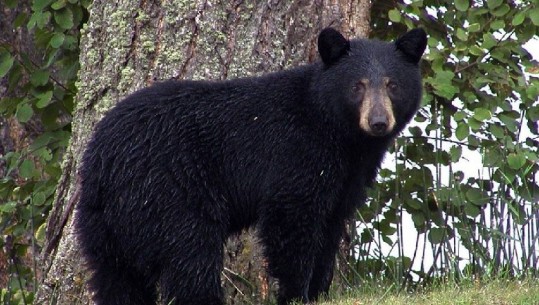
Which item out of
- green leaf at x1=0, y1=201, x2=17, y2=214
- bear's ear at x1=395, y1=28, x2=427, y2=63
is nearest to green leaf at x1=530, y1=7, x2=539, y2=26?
bear's ear at x1=395, y1=28, x2=427, y2=63

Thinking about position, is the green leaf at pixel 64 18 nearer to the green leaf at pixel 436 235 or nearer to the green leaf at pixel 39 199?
the green leaf at pixel 39 199

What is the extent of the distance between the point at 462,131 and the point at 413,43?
0.99 meters

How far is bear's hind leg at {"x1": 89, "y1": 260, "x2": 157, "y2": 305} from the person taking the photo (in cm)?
615

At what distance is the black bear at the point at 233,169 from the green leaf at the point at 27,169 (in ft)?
5.08

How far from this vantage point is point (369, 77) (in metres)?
6.32

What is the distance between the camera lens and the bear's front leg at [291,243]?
20.2ft

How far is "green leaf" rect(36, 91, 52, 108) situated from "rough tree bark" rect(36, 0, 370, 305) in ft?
1.86

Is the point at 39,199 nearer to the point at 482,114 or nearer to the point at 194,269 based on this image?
the point at 194,269

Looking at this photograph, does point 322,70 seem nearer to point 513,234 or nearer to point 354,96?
point 354,96

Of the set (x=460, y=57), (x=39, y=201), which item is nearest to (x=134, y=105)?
(x=39, y=201)

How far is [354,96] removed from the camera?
20.8ft

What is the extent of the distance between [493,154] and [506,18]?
0.93 meters

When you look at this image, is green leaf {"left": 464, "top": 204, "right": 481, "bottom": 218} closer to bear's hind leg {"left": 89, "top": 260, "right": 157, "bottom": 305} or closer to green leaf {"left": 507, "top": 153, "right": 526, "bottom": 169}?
green leaf {"left": 507, "top": 153, "right": 526, "bottom": 169}

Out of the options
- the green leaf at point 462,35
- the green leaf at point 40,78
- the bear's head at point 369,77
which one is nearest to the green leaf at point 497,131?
the green leaf at point 462,35
